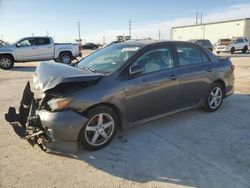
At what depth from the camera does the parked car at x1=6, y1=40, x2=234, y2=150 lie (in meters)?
3.79

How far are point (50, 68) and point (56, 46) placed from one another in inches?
510

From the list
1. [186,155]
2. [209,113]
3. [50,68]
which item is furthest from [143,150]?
[209,113]

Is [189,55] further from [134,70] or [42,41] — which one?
[42,41]

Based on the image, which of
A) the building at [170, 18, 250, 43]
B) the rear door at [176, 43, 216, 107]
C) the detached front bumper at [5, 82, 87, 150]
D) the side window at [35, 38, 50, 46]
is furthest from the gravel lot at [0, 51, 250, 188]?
the building at [170, 18, 250, 43]

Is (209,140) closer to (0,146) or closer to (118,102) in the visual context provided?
(118,102)

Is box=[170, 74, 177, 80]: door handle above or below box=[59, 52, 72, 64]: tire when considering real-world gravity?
above

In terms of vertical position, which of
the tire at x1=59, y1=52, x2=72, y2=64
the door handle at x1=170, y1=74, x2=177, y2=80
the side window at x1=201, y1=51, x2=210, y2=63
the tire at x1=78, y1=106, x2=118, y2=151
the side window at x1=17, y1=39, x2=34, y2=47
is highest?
the side window at x1=17, y1=39, x2=34, y2=47

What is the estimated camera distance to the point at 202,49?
5777 millimetres

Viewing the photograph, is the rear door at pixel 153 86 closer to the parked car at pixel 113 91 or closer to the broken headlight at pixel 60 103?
the parked car at pixel 113 91

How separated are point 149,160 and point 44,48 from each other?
46.3 ft

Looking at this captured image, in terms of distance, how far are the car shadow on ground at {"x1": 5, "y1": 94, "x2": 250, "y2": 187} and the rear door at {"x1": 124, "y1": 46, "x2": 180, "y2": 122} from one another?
40 cm

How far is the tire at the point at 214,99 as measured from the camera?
19.1ft

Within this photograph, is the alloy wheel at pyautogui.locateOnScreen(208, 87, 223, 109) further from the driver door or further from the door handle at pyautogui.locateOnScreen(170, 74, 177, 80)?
the driver door

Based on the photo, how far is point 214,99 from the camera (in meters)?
5.96
